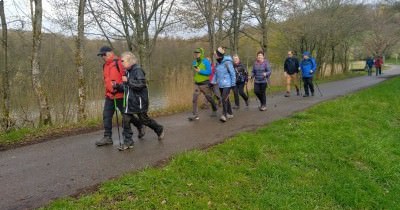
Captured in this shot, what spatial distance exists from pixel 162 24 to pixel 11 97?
10.6m

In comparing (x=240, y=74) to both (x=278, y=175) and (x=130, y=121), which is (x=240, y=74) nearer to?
(x=130, y=121)

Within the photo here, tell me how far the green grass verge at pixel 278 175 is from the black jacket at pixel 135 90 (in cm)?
135

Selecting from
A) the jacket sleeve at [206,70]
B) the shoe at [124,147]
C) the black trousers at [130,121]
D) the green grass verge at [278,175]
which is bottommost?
the green grass verge at [278,175]

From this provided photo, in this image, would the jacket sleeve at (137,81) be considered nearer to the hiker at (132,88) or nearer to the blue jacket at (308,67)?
the hiker at (132,88)

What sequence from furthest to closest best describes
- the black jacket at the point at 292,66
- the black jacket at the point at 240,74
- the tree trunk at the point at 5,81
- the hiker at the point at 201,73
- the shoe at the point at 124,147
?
1. the black jacket at the point at 292,66
2. the black jacket at the point at 240,74
3. the tree trunk at the point at 5,81
4. the hiker at the point at 201,73
5. the shoe at the point at 124,147

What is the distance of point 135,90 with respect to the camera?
22.1 ft

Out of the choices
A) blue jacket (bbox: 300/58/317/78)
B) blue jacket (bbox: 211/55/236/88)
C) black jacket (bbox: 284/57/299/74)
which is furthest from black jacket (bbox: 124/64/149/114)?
black jacket (bbox: 284/57/299/74)

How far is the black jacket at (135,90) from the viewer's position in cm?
665

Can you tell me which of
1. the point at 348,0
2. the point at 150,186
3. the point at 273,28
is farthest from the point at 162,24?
the point at 348,0

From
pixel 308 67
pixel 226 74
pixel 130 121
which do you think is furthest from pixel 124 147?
pixel 308 67

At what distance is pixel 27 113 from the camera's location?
10891 millimetres

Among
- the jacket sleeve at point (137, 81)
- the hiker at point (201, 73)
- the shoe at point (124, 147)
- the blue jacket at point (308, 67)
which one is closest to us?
the jacket sleeve at point (137, 81)

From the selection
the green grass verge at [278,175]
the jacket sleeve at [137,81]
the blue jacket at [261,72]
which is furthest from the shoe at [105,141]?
the blue jacket at [261,72]

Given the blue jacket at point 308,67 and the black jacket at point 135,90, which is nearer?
the black jacket at point 135,90
